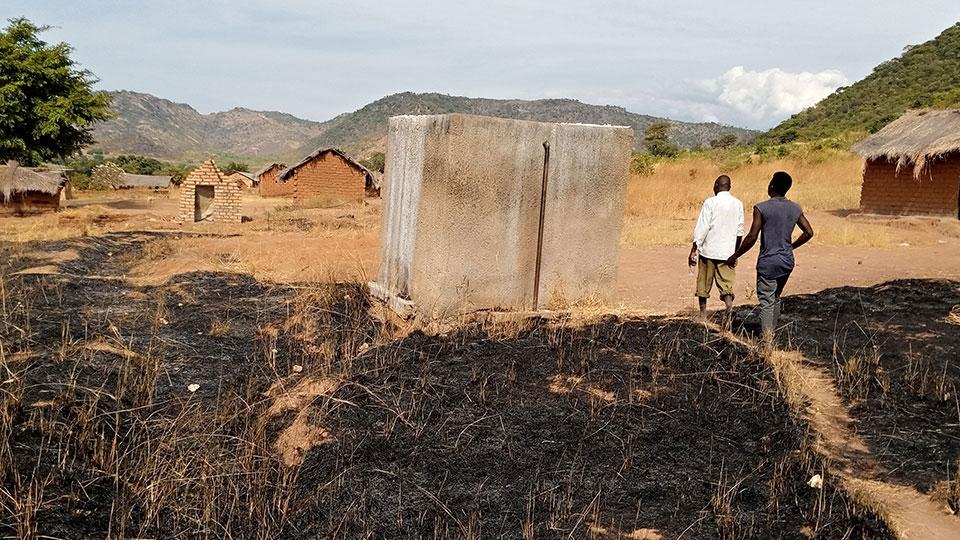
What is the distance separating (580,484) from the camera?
388cm

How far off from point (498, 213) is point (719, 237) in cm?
199

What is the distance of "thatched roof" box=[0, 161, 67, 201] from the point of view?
67.4 ft

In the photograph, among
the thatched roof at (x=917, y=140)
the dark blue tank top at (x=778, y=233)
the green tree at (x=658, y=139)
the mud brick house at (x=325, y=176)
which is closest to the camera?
the dark blue tank top at (x=778, y=233)

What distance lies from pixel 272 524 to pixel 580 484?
1.60m

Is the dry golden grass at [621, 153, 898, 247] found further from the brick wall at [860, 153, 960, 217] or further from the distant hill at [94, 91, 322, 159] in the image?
the distant hill at [94, 91, 322, 159]

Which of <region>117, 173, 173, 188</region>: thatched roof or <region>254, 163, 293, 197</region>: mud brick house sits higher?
<region>254, 163, 293, 197</region>: mud brick house

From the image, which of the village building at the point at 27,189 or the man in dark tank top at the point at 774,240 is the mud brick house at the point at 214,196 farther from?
the man in dark tank top at the point at 774,240

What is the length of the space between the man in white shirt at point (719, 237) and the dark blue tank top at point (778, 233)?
0.37 meters

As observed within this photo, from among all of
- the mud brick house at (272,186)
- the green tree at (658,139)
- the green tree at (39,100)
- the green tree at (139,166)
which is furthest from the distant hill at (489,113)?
the green tree at (39,100)

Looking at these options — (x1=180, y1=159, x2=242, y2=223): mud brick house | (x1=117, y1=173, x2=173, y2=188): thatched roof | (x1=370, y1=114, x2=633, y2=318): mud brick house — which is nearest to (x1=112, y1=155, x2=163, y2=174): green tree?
(x1=117, y1=173, x2=173, y2=188): thatched roof

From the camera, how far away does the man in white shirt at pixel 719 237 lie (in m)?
6.32

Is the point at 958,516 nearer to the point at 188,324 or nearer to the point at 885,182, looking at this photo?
the point at 188,324

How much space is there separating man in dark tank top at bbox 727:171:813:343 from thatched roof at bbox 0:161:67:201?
21.5 meters

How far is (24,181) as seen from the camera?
826 inches
